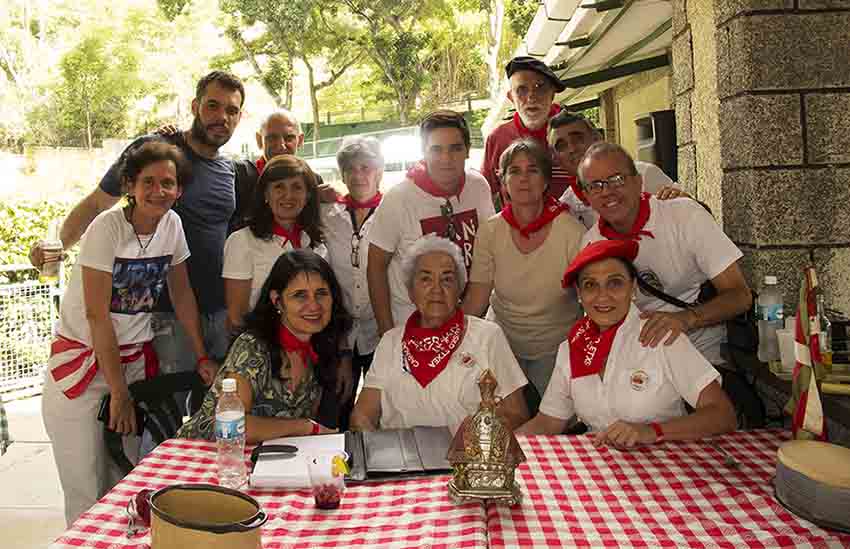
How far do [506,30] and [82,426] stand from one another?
28462 millimetres

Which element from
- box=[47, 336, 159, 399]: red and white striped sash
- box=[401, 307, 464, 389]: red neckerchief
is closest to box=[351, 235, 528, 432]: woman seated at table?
box=[401, 307, 464, 389]: red neckerchief

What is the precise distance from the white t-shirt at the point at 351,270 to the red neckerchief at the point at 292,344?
87cm

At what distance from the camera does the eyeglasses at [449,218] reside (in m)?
3.09

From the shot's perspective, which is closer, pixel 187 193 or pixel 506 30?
pixel 187 193

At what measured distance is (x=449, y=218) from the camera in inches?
122

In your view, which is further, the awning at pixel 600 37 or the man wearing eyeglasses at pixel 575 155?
the awning at pixel 600 37

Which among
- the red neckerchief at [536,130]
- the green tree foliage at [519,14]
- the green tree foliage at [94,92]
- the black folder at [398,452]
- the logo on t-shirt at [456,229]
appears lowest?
the black folder at [398,452]

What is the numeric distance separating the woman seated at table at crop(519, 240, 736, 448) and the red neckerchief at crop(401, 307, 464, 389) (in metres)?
0.37

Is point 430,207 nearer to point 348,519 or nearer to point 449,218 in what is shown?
point 449,218

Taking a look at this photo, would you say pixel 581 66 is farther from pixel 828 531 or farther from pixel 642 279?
pixel 828 531

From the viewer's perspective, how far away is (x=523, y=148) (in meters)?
2.84

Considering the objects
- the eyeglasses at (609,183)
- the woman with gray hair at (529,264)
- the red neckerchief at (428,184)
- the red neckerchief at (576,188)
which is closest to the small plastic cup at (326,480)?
the woman with gray hair at (529,264)

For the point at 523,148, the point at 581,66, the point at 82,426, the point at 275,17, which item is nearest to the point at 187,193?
the point at 82,426

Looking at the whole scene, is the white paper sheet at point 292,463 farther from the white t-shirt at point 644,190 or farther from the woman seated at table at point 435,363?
the white t-shirt at point 644,190
